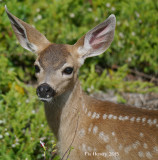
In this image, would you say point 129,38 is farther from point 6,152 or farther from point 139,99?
point 6,152

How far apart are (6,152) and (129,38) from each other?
11.6ft

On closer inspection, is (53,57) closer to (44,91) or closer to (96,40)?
(44,91)

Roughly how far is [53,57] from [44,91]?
0.50 m

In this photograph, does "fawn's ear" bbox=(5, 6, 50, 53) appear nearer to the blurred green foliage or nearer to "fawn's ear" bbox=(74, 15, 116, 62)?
"fawn's ear" bbox=(74, 15, 116, 62)

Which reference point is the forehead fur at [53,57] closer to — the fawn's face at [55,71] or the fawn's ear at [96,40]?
the fawn's face at [55,71]

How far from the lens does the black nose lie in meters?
3.49

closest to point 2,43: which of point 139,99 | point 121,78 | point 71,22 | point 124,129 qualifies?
point 71,22

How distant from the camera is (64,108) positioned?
4031 millimetres

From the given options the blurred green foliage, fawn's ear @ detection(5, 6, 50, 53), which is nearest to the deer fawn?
fawn's ear @ detection(5, 6, 50, 53)


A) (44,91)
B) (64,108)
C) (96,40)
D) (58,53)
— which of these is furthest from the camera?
(96,40)

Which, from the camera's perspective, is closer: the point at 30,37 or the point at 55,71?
the point at 55,71

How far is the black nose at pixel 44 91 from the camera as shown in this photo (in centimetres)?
349

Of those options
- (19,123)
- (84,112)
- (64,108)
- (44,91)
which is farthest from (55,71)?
(19,123)

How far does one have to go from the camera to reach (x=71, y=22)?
22.4 feet
